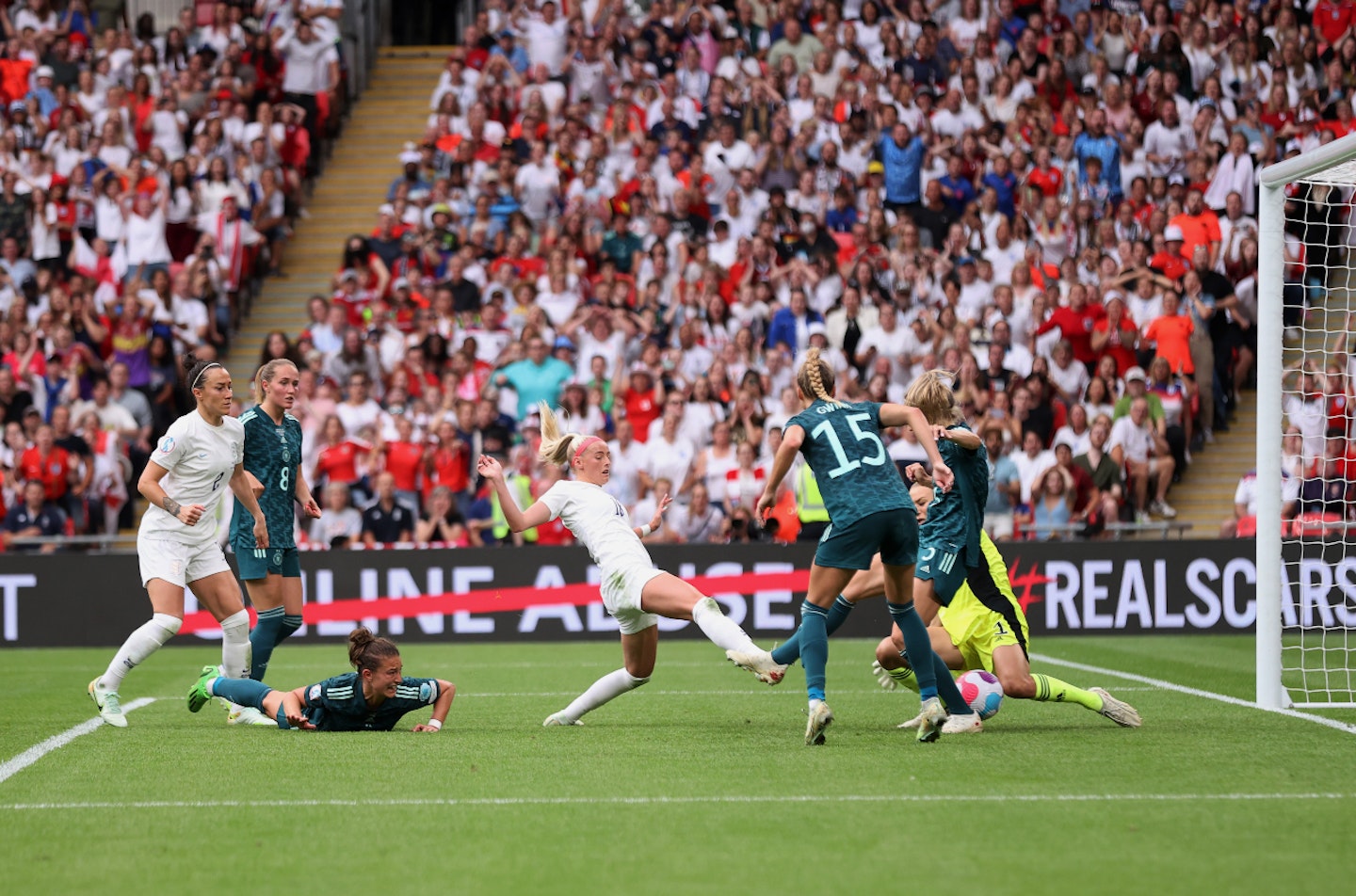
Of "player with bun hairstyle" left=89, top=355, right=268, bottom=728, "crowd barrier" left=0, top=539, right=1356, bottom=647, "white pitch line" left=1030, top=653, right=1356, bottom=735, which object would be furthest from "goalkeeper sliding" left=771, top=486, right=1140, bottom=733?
"crowd barrier" left=0, top=539, right=1356, bottom=647

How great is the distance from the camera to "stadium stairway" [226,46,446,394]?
21484mm

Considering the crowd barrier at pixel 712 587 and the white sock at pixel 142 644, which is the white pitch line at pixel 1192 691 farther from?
the white sock at pixel 142 644

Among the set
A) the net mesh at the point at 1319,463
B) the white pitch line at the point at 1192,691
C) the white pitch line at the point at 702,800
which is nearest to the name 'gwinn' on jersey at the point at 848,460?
the white pitch line at the point at 702,800

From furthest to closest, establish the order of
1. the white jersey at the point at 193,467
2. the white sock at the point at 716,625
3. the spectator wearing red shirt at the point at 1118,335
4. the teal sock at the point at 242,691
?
the spectator wearing red shirt at the point at 1118,335, the white jersey at the point at 193,467, the teal sock at the point at 242,691, the white sock at the point at 716,625

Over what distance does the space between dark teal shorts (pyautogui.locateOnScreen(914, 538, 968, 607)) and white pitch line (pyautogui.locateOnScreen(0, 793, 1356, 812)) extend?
2272 millimetres

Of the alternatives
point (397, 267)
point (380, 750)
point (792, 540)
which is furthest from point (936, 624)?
point (397, 267)

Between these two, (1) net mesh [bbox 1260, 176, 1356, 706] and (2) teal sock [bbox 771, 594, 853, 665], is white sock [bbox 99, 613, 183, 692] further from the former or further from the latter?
(1) net mesh [bbox 1260, 176, 1356, 706]

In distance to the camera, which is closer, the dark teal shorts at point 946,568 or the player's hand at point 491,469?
the player's hand at point 491,469

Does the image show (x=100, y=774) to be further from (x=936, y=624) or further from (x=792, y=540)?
(x=792, y=540)

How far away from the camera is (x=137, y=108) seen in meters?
21.8

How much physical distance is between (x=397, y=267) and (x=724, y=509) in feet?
20.3

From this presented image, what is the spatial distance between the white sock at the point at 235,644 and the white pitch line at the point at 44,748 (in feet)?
2.74

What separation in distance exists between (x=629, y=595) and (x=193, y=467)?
2852mm

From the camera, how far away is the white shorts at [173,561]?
923cm
